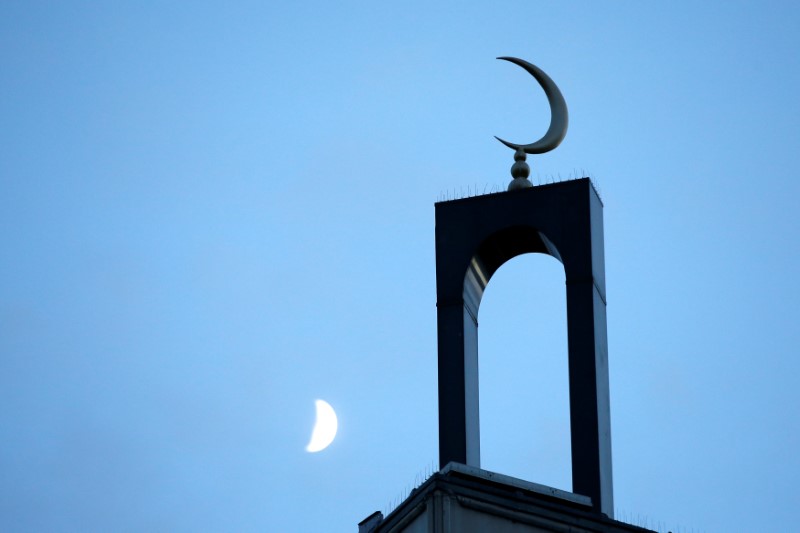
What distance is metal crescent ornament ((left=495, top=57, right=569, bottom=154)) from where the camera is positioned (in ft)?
160

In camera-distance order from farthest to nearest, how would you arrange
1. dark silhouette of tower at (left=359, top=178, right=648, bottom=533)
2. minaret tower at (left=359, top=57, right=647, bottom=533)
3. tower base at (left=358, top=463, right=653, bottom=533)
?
1. minaret tower at (left=359, top=57, right=647, bottom=533)
2. dark silhouette of tower at (left=359, top=178, right=648, bottom=533)
3. tower base at (left=358, top=463, right=653, bottom=533)

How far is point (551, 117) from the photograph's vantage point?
162ft

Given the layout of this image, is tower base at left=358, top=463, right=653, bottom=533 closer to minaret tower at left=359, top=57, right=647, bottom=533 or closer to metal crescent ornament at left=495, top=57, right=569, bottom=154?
minaret tower at left=359, top=57, right=647, bottom=533

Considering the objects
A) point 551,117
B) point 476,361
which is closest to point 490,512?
point 476,361

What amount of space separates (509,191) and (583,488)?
27.5 feet

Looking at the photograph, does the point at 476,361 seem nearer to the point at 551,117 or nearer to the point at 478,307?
the point at 478,307

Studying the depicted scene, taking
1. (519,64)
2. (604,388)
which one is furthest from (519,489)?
(519,64)

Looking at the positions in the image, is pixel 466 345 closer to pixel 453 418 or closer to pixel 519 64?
pixel 453 418

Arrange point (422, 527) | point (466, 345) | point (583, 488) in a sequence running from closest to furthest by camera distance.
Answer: point (422, 527) < point (583, 488) < point (466, 345)

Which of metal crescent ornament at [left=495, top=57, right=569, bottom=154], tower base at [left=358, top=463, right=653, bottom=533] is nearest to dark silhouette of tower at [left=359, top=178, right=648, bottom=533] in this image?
tower base at [left=358, top=463, right=653, bottom=533]

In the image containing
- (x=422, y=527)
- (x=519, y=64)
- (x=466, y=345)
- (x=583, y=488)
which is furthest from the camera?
(x=519, y=64)

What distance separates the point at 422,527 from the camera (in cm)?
4062

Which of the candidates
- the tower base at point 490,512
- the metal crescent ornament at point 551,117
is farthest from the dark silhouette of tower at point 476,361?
the metal crescent ornament at point 551,117

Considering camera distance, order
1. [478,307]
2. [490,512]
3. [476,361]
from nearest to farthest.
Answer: [490,512], [476,361], [478,307]
